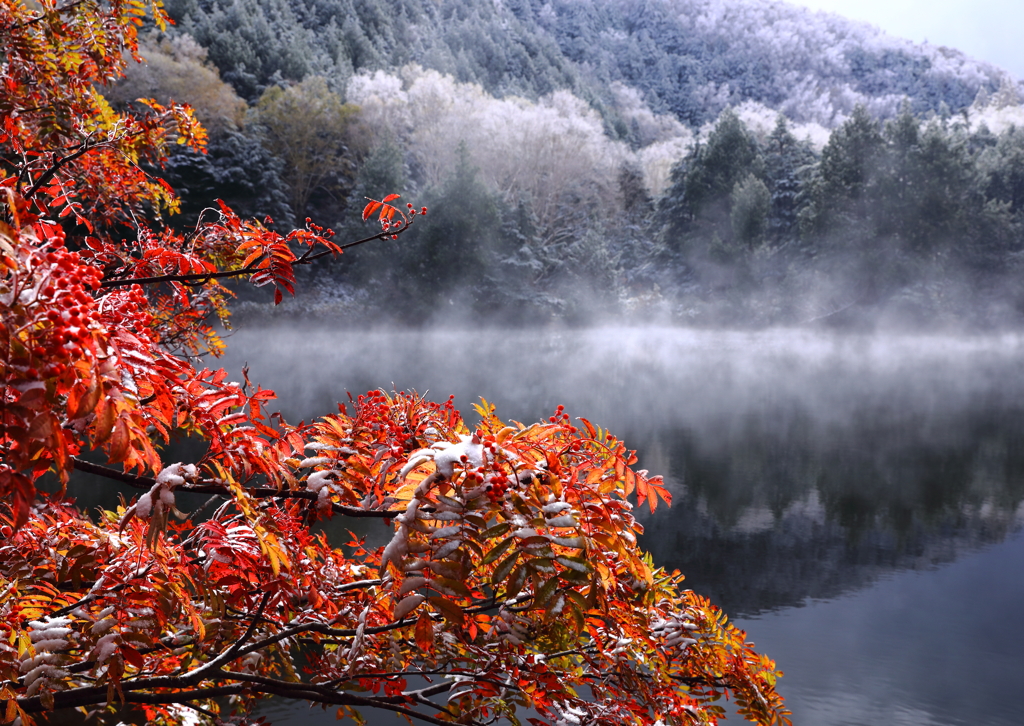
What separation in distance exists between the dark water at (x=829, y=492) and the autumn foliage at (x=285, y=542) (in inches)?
91.7

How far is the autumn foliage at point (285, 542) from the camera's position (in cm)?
76

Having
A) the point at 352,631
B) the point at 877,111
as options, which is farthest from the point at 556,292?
the point at 877,111

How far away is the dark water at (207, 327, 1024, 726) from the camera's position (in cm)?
435

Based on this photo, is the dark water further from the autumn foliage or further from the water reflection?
the autumn foliage

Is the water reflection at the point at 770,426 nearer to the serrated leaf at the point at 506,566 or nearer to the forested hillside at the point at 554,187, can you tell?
the forested hillside at the point at 554,187

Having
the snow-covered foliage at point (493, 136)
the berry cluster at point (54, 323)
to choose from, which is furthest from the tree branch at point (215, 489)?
the snow-covered foliage at point (493, 136)

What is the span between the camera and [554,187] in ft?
92.5

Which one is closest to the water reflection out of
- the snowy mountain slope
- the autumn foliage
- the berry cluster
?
the autumn foliage

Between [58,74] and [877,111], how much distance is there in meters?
52.9

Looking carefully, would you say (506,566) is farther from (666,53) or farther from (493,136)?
(666,53)

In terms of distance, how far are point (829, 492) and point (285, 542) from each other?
7.47m

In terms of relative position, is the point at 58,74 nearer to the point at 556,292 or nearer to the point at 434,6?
the point at 556,292

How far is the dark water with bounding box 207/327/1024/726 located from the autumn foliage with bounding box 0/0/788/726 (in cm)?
233

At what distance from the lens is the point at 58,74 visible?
10.2 ft
